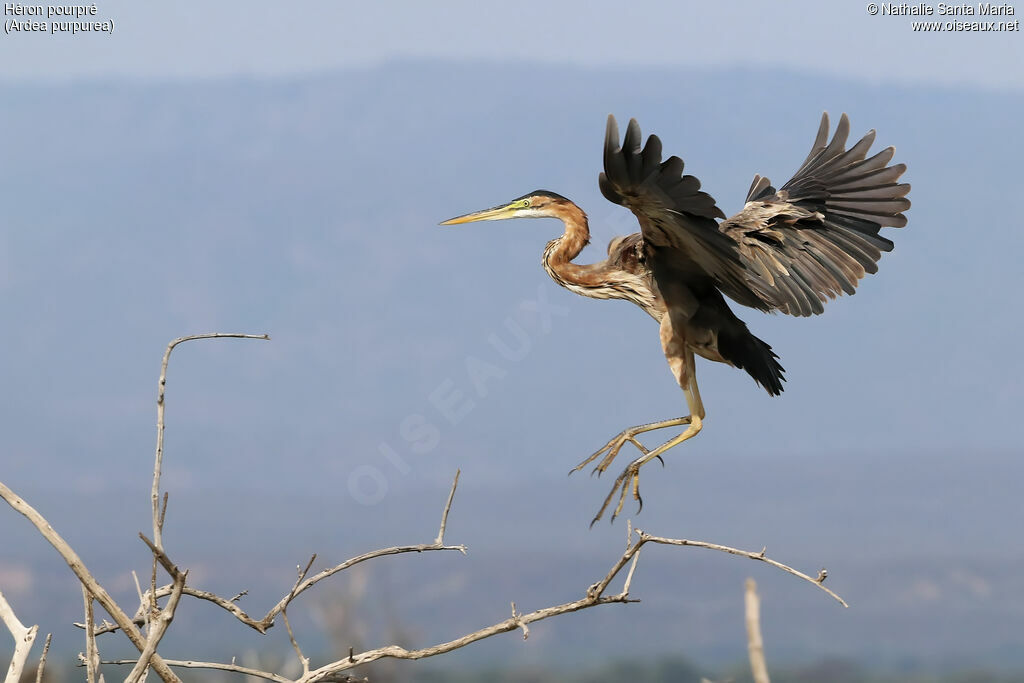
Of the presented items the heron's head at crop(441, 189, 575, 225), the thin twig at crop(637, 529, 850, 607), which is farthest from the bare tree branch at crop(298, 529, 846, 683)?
the heron's head at crop(441, 189, 575, 225)

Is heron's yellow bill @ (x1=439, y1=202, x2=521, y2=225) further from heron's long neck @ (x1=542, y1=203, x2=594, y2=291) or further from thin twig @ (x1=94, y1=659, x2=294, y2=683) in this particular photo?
thin twig @ (x1=94, y1=659, x2=294, y2=683)

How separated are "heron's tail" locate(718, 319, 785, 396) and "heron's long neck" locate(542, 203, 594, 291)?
66cm

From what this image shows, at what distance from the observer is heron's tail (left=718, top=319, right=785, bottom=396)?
197 inches

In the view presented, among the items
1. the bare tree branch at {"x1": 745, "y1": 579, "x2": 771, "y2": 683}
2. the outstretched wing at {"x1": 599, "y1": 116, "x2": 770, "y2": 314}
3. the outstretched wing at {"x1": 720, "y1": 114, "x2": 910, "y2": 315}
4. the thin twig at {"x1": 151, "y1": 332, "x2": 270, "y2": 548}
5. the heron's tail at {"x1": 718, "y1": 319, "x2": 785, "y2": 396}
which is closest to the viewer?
the bare tree branch at {"x1": 745, "y1": 579, "x2": 771, "y2": 683}

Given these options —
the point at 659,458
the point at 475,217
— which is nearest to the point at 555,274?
the point at 475,217

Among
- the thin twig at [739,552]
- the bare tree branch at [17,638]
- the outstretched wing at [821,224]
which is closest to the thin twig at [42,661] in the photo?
the bare tree branch at [17,638]

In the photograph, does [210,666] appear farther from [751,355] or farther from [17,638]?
[751,355]

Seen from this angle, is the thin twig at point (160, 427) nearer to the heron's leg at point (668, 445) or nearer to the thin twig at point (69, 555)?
the thin twig at point (69, 555)

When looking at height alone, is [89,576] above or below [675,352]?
below

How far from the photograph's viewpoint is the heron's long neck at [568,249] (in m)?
5.15

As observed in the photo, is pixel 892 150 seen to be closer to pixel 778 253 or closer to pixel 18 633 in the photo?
pixel 778 253

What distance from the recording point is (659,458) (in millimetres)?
4777

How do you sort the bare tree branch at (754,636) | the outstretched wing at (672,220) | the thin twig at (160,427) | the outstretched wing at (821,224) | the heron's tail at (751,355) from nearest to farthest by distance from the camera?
the bare tree branch at (754,636) → the thin twig at (160,427) → the outstretched wing at (672,220) → the heron's tail at (751,355) → the outstretched wing at (821,224)

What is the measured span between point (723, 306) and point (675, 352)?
28 cm
